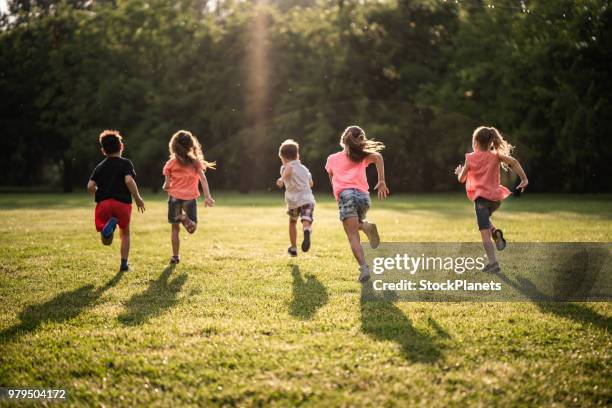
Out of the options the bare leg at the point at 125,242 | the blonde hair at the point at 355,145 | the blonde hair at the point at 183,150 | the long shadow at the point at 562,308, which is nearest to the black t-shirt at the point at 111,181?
the bare leg at the point at 125,242

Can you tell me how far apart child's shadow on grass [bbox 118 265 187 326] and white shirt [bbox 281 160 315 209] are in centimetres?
218

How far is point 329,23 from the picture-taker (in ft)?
117

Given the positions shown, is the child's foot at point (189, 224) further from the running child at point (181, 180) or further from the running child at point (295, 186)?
the running child at point (295, 186)

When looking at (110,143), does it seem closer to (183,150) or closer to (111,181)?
(111,181)

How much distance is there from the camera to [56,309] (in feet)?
17.1

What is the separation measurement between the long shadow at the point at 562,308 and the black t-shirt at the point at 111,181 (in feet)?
16.7

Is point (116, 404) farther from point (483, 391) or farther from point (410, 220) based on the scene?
point (410, 220)

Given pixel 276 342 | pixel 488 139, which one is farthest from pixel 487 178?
pixel 276 342

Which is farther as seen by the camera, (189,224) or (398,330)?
(189,224)

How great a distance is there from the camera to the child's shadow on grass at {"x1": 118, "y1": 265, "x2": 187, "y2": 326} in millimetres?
4875

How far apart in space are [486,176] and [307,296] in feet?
9.82

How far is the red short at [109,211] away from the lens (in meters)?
7.12

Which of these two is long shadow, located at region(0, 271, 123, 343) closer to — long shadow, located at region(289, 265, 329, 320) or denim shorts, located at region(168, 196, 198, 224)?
denim shorts, located at region(168, 196, 198, 224)

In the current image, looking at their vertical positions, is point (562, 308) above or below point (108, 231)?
below
